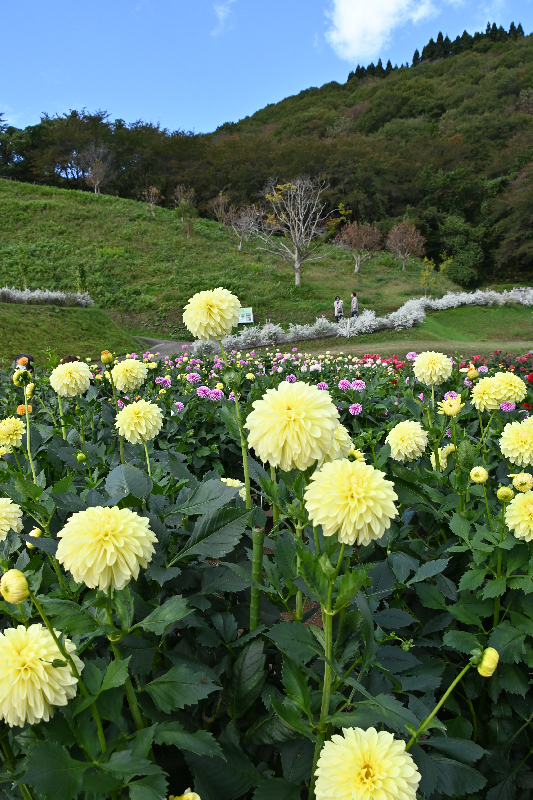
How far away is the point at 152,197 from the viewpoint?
2458 centimetres

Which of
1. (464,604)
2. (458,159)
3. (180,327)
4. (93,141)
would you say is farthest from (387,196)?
(464,604)

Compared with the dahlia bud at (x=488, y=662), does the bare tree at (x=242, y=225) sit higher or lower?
higher

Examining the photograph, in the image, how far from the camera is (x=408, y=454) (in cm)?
162

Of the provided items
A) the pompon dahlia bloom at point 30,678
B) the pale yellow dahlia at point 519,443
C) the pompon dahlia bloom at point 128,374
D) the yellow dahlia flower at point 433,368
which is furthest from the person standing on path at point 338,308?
the pompon dahlia bloom at point 30,678

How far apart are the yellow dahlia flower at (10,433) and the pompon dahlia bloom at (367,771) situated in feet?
4.60

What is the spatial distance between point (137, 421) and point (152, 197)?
26.3m

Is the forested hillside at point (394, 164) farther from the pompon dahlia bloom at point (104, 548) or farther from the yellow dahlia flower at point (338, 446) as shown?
the pompon dahlia bloom at point (104, 548)

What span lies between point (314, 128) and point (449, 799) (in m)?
48.4

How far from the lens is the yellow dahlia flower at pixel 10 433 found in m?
1.58

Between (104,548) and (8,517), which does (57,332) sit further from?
(104,548)

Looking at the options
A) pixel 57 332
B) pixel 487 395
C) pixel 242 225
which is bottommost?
pixel 57 332

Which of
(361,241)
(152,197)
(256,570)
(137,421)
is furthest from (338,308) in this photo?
(152,197)

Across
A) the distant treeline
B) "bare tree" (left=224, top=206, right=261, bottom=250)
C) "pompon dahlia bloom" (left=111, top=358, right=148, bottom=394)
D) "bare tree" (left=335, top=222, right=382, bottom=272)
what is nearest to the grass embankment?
"pompon dahlia bloom" (left=111, top=358, right=148, bottom=394)

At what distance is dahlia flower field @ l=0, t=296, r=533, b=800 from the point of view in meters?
0.64
